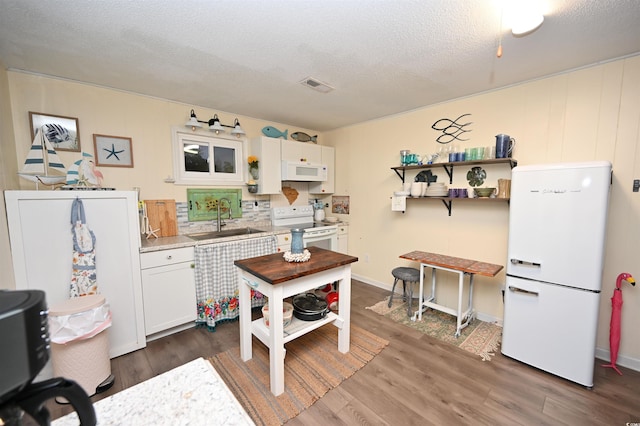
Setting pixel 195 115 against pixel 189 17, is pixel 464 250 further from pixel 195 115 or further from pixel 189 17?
pixel 195 115

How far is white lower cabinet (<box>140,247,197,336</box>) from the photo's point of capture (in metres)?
2.39

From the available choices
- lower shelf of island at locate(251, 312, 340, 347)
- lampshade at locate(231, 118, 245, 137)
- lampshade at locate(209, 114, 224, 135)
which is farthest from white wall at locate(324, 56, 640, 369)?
lampshade at locate(209, 114, 224, 135)

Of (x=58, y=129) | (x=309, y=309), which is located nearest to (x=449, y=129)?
(x=309, y=309)

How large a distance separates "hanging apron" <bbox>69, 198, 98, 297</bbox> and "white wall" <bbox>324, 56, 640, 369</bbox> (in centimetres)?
318

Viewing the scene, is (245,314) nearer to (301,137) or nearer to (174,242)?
(174,242)

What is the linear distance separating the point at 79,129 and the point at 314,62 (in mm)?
2279

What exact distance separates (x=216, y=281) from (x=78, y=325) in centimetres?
112

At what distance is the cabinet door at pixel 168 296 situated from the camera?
2396mm

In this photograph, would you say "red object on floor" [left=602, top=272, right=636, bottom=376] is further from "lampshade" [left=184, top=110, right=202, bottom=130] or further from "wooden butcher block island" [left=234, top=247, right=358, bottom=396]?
"lampshade" [left=184, top=110, right=202, bottom=130]

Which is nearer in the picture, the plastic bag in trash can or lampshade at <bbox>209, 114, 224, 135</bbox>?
the plastic bag in trash can

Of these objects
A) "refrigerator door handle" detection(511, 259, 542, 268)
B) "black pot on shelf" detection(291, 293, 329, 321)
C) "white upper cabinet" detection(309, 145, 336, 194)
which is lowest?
"black pot on shelf" detection(291, 293, 329, 321)

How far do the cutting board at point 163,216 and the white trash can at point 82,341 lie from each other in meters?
1.10

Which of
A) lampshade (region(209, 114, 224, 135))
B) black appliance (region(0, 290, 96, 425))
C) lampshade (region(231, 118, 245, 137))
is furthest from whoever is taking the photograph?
lampshade (region(231, 118, 245, 137))

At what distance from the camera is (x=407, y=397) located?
1.84 meters
